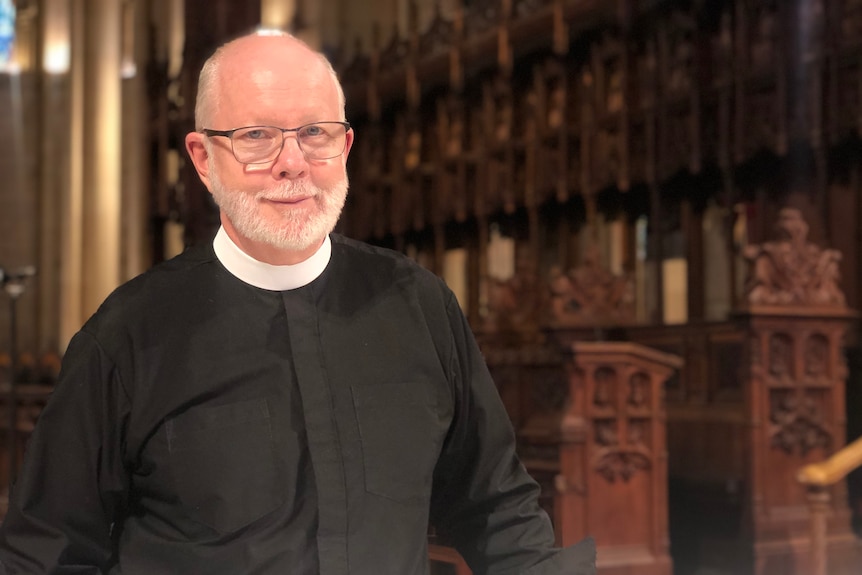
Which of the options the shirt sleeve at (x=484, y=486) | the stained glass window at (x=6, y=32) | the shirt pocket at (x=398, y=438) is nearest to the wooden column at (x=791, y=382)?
A: the shirt sleeve at (x=484, y=486)

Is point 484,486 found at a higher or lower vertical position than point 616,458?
higher

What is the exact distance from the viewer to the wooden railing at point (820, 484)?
4328mm

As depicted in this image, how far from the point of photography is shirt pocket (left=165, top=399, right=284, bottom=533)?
150 centimetres

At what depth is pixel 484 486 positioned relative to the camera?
5.53 ft

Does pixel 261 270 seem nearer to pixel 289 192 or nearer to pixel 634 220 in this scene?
pixel 289 192

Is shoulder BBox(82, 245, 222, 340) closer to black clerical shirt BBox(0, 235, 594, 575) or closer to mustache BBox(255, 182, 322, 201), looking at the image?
black clerical shirt BBox(0, 235, 594, 575)

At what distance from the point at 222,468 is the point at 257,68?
538 millimetres

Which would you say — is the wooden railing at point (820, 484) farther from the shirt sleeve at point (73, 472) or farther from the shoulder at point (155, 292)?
the shirt sleeve at point (73, 472)

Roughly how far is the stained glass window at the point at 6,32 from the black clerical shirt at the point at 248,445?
1965cm

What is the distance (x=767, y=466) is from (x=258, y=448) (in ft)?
15.5

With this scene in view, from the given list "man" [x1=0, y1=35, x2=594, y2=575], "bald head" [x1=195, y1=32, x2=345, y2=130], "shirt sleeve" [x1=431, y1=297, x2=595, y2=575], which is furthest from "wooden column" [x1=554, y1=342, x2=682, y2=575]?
"bald head" [x1=195, y1=32, x2=345, y2=130]

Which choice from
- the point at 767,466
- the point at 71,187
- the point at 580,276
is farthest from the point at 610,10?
the point at 71,187

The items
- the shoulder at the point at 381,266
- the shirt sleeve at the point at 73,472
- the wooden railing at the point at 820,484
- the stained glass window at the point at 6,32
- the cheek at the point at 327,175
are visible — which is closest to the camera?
the shirt sleeve at the point at 73,472

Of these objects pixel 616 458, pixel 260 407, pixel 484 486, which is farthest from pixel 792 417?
pixel 260 407
